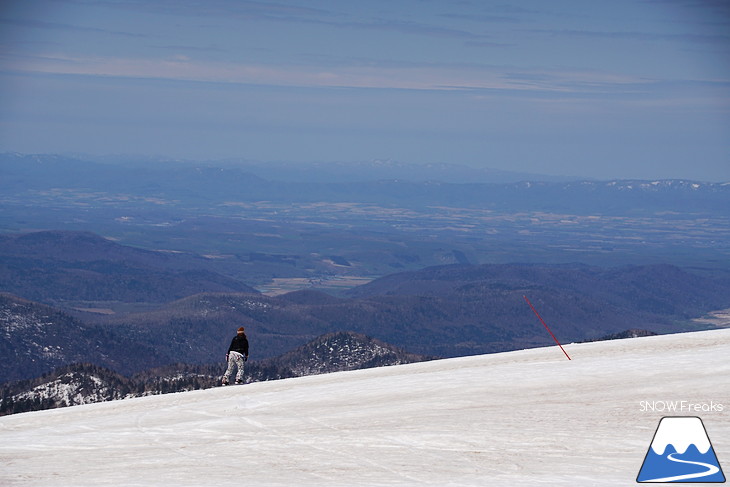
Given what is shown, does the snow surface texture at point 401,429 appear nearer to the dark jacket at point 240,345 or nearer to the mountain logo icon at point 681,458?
the mountain logo icon at point 681,458

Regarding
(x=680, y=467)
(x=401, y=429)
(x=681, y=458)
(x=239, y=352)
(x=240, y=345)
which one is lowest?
(x=680, y=467)

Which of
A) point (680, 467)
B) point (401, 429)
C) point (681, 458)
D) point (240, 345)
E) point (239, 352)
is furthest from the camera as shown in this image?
point (239, 352)

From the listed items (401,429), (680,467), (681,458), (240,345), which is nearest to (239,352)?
(240,345)

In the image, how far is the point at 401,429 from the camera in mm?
30125

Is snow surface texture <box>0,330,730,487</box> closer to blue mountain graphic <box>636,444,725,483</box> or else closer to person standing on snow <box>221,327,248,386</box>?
blue mountain graphic <box>636,444,725,483</box>

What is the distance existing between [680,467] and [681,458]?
557mm

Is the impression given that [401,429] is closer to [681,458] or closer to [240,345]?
[681,458]

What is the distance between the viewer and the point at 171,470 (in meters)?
26.8

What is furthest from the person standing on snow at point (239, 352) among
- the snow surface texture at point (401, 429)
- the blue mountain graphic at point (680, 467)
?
the blue mountain graphic at point (680, 467)

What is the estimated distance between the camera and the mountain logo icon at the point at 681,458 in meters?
25.1

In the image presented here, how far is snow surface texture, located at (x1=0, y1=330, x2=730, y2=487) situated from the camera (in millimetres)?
26234

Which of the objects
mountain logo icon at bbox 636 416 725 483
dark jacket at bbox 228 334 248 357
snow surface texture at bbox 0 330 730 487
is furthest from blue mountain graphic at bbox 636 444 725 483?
dark jacket at bbox 228 334 248 357

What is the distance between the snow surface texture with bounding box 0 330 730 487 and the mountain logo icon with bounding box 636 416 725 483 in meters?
0.38

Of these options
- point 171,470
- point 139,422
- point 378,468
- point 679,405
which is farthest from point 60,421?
point 679,405
